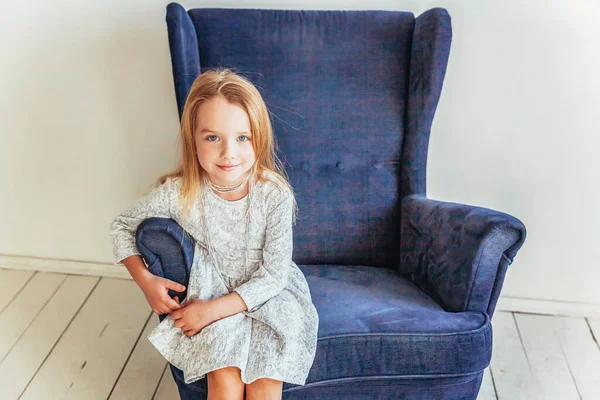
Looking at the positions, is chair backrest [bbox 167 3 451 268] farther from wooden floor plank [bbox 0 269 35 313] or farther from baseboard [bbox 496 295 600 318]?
wooden floor plank [bbox 0 269 35 313]

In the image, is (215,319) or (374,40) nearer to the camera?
(215,319)

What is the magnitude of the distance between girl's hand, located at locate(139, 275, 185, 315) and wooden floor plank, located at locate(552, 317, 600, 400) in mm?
1205

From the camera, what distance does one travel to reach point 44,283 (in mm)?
2396

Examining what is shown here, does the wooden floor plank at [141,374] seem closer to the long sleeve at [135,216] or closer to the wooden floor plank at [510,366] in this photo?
the long sleeve at [135,216]

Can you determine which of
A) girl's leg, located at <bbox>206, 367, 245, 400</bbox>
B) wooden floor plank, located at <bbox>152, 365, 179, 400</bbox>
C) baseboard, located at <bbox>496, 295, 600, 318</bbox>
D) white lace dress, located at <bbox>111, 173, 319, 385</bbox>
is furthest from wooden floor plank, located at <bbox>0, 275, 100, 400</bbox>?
baseboard, located at <bbox>496, 295, 600, 318</bbox>

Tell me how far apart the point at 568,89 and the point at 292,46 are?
0.87m

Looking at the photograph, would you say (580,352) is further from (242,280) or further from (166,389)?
(166,389)

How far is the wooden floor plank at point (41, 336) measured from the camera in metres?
1.91

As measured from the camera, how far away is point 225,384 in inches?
56.6

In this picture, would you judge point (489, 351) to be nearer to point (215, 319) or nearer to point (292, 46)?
point (215, 319)

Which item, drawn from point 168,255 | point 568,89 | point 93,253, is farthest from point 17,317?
point 568,89

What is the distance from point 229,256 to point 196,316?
18 centimetres

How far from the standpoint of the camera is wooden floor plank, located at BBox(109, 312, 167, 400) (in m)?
1.87

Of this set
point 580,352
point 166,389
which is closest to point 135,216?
point 166,389
